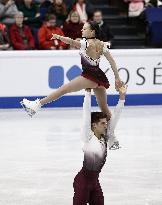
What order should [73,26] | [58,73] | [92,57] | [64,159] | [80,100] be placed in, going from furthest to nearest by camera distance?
[73,26]
[80,100]
[58,73]
[64,159]
[92,57]

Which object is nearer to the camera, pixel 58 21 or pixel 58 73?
pixel 58 73

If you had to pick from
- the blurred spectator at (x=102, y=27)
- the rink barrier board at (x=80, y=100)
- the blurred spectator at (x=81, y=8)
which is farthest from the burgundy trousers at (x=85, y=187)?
the blurred spectator at (x=81, y=8)

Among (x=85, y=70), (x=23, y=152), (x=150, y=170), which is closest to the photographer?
(x=85, y=70)

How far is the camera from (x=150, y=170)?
7.30m

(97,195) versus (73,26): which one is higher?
(73,26)

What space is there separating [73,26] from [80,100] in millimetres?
1535

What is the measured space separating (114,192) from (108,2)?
9067 mm

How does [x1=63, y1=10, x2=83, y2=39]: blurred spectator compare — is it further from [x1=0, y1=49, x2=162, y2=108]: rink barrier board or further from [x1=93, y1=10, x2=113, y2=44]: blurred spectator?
[x1=0, y1=49, x2=162, y2=108]: rink barrier board

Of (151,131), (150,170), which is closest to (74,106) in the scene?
(151,131)

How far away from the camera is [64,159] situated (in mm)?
7828

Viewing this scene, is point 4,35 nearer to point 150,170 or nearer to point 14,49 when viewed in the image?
point 14,49

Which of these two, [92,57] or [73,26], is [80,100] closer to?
[73,26]

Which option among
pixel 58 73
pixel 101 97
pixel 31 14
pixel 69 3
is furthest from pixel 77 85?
Result: pixel 69 3

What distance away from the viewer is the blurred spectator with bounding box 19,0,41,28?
12.6 meters
